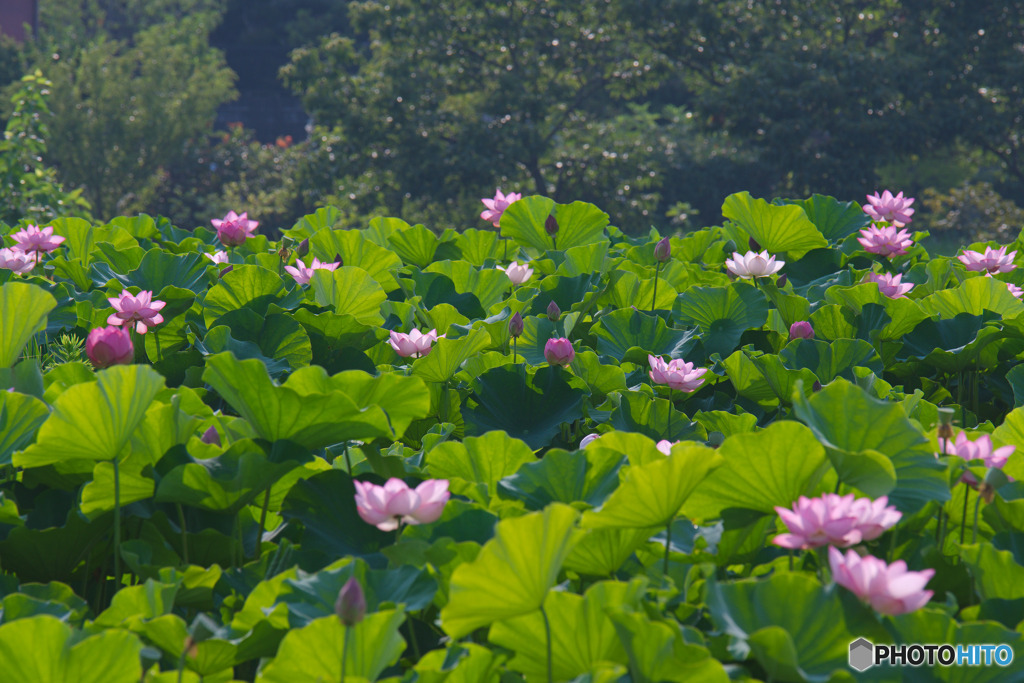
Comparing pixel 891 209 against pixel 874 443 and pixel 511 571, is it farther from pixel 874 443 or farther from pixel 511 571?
pixel 511 571

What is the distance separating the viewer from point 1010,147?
16.0 meters

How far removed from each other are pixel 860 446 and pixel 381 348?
0.94 m

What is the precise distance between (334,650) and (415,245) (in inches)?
63.7

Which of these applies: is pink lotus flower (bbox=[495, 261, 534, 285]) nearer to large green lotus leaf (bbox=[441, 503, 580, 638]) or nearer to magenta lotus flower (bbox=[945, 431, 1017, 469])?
magenta lotus flower (bbox=[945, 431, 1017, 469])

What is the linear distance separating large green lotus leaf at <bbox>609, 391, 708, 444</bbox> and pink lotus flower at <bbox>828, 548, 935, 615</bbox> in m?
0.65

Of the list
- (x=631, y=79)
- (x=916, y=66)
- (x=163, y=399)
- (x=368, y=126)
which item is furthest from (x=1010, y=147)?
(x=163, y=399)

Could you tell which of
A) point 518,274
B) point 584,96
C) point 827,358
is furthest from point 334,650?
point 584,96

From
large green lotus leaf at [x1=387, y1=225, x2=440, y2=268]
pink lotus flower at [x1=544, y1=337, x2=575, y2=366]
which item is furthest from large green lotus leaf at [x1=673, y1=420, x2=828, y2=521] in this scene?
large green lotus leaf at [x1=387, y1=225, x2=440, y2=268]

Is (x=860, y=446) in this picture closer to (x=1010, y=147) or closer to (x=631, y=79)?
(x=631, y=79)

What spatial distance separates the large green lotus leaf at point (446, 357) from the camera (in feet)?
4.87

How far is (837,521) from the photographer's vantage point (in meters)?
0.86

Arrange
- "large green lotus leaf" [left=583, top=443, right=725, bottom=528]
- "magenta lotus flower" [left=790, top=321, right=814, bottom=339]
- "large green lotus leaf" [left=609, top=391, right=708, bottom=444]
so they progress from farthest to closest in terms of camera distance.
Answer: "magenta lotus flower" [left=790, top=321, right=814, bottom=339]
"large green lotus leaf" [left=609, top=391, right=708, bottom=444]
"large green lotus leaf" [left=583, top=443, right=725, bottom=528]

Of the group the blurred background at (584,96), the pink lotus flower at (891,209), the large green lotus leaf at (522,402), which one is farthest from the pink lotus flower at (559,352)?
the blurred background at (584,96)

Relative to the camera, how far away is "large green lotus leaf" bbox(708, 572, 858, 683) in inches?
32.1
